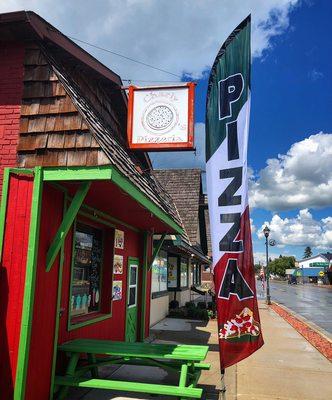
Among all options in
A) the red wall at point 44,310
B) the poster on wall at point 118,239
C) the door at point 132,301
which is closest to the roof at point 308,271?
the door at point 132,301

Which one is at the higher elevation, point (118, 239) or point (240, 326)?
point (118, 239)

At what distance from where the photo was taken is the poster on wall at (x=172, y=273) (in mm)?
16859

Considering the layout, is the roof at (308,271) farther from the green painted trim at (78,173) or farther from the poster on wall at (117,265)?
the green painted trim at (78,173)

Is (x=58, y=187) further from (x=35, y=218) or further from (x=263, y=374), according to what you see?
(x=263, y=374)

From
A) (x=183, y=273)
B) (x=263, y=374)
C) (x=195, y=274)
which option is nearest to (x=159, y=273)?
(x=183, y=273)

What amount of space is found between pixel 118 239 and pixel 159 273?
6.12 metres

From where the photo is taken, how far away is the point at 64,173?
198 inches

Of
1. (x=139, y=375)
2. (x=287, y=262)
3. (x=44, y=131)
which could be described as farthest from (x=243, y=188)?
(x=287, y=262)

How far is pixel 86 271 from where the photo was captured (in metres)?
7.28

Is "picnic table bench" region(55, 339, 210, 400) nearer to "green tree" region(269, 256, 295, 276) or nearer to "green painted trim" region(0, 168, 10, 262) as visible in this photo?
"green painted trim" region(0, 168, 10, 262)

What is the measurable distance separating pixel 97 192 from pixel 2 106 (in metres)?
1.73

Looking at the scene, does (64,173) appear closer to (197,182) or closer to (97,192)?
(97,192)

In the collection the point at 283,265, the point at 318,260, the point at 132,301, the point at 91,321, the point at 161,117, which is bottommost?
the point at 91,321

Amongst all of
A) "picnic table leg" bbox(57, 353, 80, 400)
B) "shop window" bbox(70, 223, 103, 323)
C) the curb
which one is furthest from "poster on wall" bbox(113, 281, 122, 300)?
the curb
